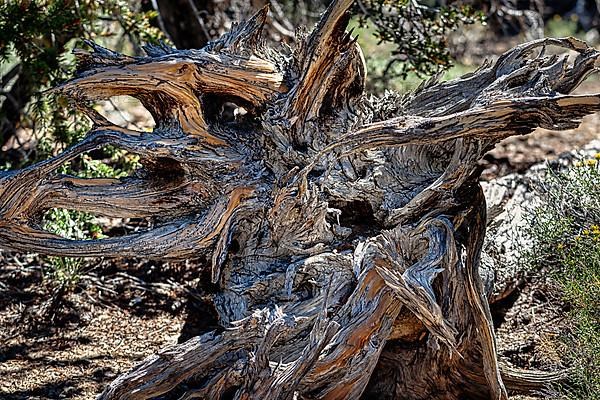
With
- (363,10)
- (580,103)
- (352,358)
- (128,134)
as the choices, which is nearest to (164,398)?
(352,358)

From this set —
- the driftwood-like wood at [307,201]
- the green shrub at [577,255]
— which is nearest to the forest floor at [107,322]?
the green shrub at [577,255]

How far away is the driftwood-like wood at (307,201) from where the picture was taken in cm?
371

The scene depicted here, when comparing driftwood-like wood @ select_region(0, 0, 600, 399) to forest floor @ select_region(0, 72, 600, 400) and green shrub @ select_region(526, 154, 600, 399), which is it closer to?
green shrub @ select_region(526, 154, 600, 399)

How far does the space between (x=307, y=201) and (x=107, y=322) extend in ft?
5.31

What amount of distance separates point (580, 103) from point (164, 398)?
215 cm

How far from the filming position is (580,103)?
3463mm

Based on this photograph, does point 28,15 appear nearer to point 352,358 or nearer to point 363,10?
point 363,10

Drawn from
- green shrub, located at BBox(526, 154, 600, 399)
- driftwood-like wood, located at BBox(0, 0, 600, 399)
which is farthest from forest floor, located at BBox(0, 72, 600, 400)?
driftwood-like wood, located at BBox(0, 0, 600, 399)

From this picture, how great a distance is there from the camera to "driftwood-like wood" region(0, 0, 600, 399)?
3713 mm

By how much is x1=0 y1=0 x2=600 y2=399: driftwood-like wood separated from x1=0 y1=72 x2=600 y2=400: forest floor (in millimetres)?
636

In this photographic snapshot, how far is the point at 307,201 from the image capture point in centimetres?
398

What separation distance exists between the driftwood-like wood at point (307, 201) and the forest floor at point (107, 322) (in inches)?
25.0

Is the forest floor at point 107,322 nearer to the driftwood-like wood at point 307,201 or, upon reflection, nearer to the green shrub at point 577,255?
the green shrub at point 577,255

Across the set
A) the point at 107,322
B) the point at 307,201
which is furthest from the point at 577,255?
the point at 107,322
